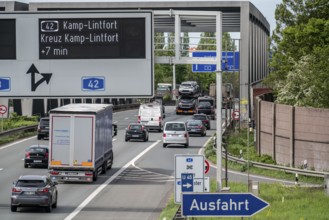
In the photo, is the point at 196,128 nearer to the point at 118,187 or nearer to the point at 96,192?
the point at 118,187

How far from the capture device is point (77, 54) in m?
27.5

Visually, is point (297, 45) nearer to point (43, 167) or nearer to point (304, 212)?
point (43, 167)

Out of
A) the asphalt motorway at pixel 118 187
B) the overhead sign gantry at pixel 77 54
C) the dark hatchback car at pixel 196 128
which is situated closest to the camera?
the overhead sign gantry at pixel 77 54

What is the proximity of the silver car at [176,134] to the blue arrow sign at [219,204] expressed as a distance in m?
48.6

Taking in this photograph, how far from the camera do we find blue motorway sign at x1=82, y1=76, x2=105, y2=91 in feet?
91.1

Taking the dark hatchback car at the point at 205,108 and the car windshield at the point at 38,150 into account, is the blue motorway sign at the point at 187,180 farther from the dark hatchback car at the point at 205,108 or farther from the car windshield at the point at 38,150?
the dark hatchback car at the point at 205,108

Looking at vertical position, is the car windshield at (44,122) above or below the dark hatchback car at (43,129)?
above

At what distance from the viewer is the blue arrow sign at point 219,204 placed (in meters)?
17.2

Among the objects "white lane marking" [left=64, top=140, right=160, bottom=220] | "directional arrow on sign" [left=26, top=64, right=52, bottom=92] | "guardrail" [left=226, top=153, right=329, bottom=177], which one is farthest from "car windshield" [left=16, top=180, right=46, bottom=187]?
"guardrail" [left=226, top=153, right=329, bottom=177]

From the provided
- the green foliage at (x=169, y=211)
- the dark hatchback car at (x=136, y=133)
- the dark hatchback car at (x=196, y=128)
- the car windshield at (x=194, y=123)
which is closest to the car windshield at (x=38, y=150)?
the green foliage at (x=169, y=211)

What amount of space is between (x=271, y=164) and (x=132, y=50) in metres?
24.4

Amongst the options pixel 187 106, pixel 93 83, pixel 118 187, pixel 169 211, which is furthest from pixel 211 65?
pixel 187 106

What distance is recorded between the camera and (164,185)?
44.8 metres

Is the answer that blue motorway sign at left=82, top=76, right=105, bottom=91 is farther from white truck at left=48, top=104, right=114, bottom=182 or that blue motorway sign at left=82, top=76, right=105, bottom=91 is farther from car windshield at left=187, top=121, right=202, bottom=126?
car windshield at left=187, top=121, right=202, bottom=126
